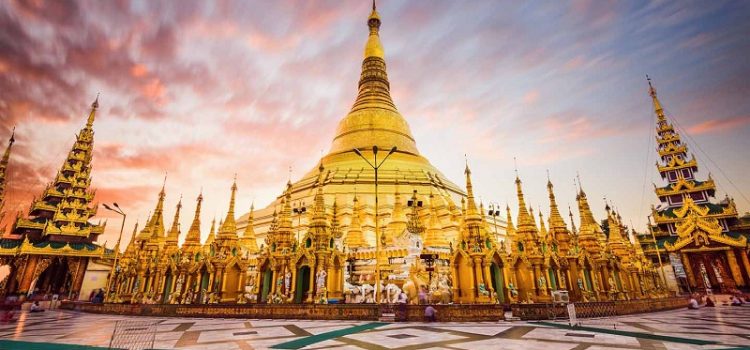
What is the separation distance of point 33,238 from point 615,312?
50403mm

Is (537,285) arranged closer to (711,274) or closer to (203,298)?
(203,298)

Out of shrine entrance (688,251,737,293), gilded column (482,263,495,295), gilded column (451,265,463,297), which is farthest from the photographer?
→ shrine entrance (688,251,737,293)

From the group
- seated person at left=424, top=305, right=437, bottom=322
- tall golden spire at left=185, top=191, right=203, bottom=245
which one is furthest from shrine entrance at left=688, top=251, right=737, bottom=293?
tall golden spire at left=185, top=191, right=203, bottom=245

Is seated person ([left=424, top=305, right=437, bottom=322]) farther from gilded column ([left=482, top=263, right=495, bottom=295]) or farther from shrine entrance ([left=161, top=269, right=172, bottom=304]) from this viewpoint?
shrine entrance ([left=161, top=269, right=172, bottom=304])

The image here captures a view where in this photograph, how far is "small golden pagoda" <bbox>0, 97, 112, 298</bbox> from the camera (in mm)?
33781

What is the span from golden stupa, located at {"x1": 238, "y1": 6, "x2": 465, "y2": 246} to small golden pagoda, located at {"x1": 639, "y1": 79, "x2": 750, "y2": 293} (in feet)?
73.3

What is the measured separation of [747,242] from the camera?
3212 cm

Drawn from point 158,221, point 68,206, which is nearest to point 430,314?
point 158,221

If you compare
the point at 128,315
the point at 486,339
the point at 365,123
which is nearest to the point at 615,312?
the point at 486,339

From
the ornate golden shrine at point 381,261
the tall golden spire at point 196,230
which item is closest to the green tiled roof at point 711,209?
the ornate golden shrine at point 381,261

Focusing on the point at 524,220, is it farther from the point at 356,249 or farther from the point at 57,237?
the point at 57,237

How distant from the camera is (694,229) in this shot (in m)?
34.6

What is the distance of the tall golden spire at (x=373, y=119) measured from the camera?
47.1m

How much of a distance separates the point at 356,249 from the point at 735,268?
34.4m
